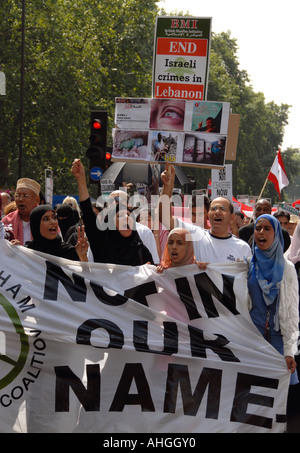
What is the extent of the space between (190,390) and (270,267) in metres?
1.07

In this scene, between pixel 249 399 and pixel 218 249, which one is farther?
pixel 218 249

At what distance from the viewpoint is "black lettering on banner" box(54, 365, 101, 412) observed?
5898 mm

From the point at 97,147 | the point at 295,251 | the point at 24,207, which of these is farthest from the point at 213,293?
the point at 97,147

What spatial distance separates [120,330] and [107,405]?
21.7 inches

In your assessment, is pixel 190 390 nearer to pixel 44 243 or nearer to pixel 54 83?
pixel 44 243

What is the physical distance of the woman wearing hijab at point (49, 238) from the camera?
6.38 meters

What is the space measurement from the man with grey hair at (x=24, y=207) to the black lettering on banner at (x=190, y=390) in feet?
6.85

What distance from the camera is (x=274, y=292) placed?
19.5ft

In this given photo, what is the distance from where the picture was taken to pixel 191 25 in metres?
8.95

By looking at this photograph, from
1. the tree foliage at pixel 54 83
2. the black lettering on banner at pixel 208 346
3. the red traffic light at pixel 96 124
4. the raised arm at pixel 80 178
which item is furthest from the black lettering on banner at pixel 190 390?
the tree foliage at pixel 54 83

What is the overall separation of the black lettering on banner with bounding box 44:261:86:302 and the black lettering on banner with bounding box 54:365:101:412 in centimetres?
54

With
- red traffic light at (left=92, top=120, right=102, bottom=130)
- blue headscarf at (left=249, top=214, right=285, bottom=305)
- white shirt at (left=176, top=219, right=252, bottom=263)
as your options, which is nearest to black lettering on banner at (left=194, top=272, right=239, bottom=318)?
blue headscarf at (left=249, top=214, right=285, bottom=305)

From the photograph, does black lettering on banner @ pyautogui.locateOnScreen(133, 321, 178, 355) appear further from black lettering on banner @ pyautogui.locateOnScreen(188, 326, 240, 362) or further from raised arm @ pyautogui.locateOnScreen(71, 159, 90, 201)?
raised arm @ pyautogui.locateOnScreen(71, 159, 90, 201)

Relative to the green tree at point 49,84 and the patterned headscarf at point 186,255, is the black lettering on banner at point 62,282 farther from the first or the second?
the green tree at point 49,84
